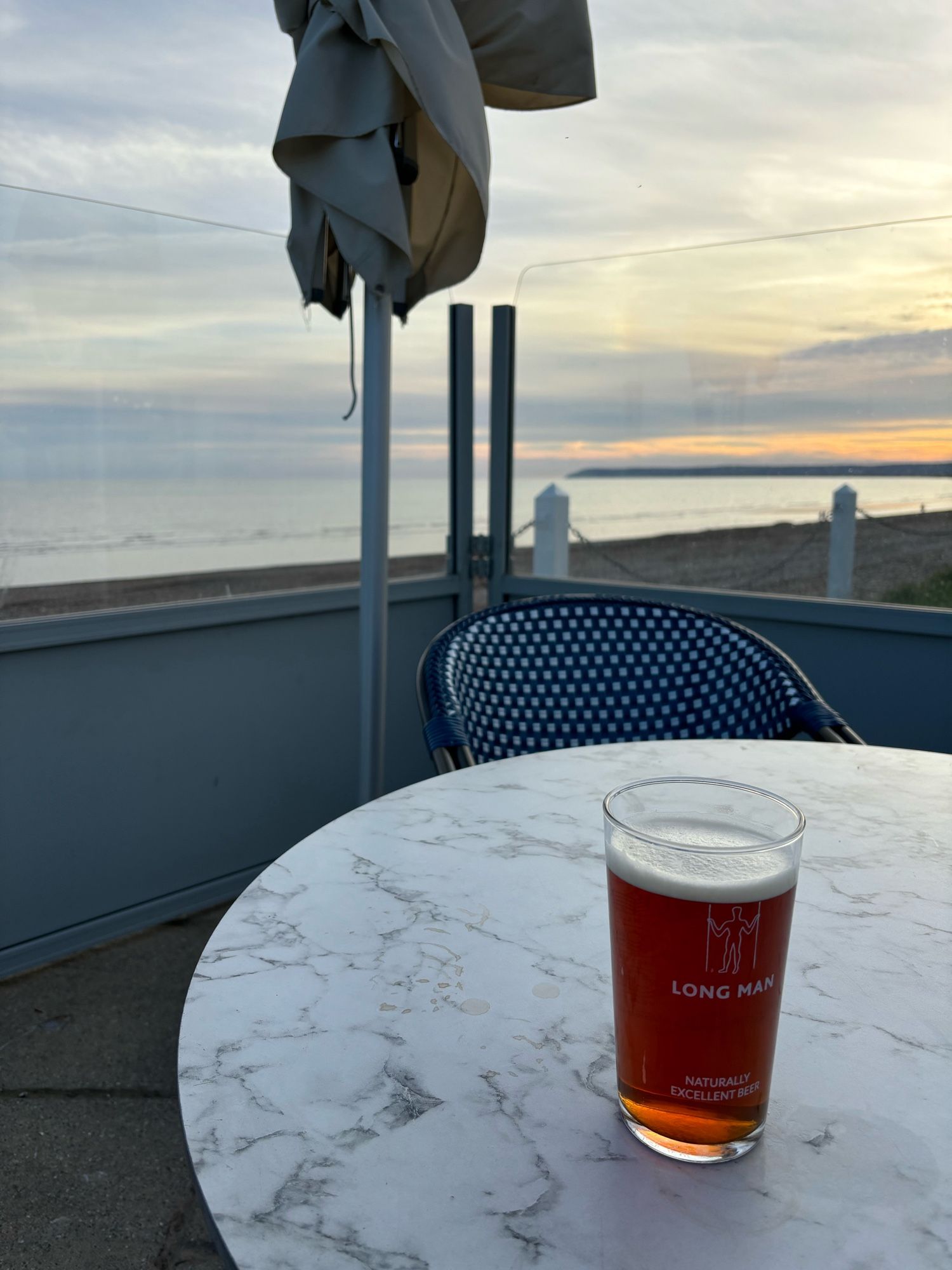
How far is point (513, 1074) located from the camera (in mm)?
598

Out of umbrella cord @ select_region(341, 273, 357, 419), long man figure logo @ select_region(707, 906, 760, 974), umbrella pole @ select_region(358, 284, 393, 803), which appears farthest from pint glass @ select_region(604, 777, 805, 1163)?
umbrella cord @ select_region(341, 273, 357, 419)

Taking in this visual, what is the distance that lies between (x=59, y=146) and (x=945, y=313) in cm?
237

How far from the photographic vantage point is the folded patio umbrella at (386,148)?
5.99 feet

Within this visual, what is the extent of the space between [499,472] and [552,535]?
0.31 metres

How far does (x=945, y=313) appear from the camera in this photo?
2.65 metres

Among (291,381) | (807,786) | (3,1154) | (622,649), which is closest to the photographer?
(807,786)

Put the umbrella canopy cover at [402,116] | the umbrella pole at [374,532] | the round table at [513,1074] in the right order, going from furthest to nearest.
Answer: the umbrella pole at [374,532], the umbrella canopy cover at [402,116], the round table at [513,1074]

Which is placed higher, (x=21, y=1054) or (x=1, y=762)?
(x=1, y=762)

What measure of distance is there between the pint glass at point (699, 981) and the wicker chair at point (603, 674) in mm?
1371

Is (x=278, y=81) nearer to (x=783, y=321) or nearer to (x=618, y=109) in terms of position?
(x=618, y=109)

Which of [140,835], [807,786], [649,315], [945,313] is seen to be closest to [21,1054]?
[140,835]

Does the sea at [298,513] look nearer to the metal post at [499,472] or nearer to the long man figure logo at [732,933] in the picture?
the metal post at [499,472]

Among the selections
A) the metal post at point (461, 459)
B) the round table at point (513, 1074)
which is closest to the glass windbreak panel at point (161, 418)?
the metal post at point (461, 459)

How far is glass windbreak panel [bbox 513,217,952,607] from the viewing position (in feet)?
8.96
